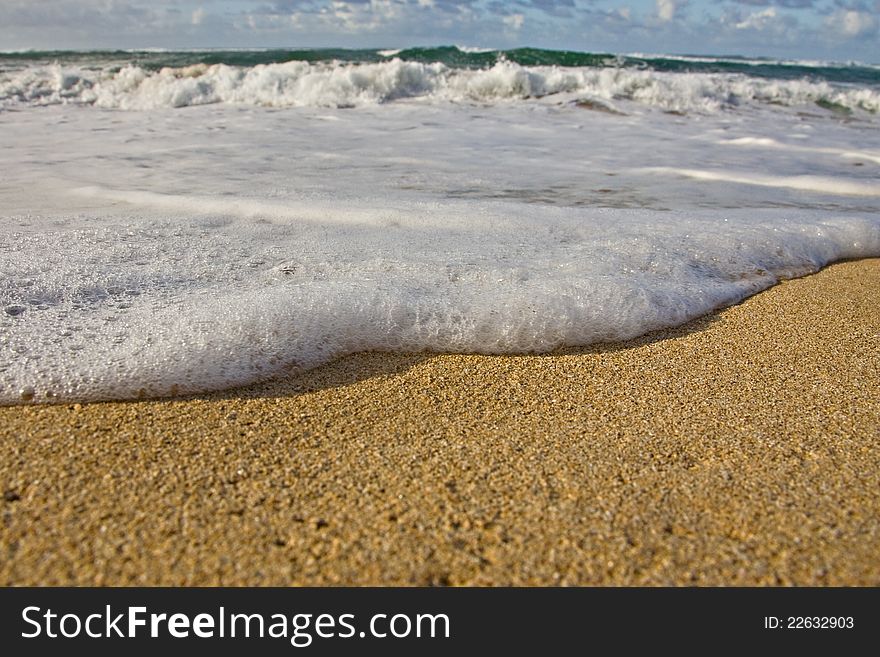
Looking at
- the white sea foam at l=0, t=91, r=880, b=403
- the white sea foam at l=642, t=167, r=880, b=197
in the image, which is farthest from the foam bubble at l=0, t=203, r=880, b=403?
the white sea foam at l=642, t=167, r=880, b=197

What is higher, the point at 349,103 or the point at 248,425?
the point at 349,103

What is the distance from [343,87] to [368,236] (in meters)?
8.64

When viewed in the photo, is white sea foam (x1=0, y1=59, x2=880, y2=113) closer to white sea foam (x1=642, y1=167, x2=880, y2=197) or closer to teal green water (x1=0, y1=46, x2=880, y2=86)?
teal green water (x1=0, y1=46, x2=880, y2=86)

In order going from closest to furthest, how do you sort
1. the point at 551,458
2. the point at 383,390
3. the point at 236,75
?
the point at 551,458
the point at 383,390
the point at 236,75

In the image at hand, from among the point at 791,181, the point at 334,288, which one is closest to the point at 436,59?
the point at 791,181

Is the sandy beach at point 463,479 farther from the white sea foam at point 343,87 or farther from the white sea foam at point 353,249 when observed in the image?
the white sea foam at point 343,87

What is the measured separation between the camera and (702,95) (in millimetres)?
11891

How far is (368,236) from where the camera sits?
9.88 feet

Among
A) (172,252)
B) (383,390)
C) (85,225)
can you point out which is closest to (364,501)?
(383,390)

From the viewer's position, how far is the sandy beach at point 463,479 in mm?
1194

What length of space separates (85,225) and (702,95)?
1120cm

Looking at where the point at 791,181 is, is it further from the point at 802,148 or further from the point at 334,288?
the point at 334,288

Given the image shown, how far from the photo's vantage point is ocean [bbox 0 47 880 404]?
201 cm

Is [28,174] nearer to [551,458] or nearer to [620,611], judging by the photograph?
[551,458]
